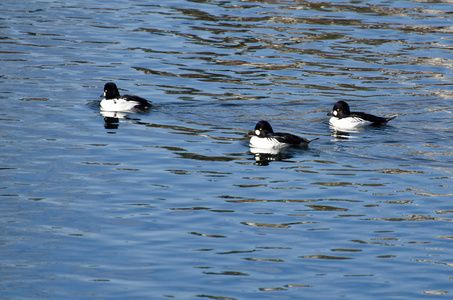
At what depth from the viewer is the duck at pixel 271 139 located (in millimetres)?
17406

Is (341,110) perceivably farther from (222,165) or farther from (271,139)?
(222,165)

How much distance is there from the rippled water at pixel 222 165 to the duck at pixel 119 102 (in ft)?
1.40

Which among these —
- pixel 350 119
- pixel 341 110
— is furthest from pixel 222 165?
pixel 341 110

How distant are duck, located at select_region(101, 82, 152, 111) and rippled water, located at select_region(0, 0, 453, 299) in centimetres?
43

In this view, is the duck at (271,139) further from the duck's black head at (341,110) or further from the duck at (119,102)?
the duck at (119,102)

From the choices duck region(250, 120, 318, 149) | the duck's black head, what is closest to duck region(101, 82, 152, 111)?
duck region(250, 120, 318, 149)

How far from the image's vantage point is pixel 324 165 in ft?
53.5

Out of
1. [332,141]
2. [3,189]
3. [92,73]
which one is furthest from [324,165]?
[92,73]

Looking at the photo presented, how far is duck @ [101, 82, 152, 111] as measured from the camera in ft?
66.5

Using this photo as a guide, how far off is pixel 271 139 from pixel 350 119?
266 centimetres

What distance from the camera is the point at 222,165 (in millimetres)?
16078

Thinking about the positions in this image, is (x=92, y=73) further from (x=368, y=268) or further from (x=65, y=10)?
(x=368, y=268)

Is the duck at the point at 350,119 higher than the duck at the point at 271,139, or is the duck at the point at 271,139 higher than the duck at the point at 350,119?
the duck at the point at 350,119

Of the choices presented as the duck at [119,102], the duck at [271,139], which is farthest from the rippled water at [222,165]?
the duck at [119,102]
